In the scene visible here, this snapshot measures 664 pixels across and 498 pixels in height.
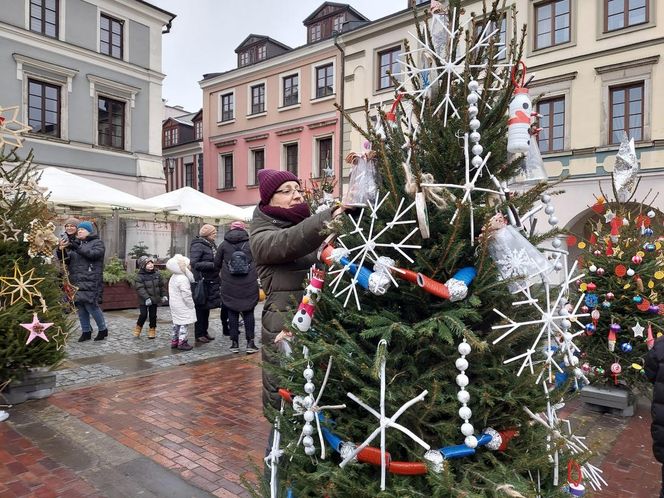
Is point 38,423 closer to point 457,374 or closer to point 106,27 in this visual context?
point 457,374

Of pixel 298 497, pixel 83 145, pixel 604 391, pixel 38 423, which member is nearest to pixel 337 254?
pixel 298 497

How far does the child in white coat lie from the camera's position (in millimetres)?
7195

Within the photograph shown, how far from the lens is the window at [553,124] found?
1527 cm

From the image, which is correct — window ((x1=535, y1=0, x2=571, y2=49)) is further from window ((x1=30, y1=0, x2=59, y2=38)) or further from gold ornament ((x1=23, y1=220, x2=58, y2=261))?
window ((x1=30, y1=0, x2=59, y2=38))

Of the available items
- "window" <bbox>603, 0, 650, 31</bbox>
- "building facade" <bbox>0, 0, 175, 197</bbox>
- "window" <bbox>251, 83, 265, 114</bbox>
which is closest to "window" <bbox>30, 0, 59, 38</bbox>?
"building facade" <bbox>0, 0, 175, 197</bbox>

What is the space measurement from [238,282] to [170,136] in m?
27.3

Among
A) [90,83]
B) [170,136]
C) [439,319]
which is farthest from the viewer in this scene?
[170,136]

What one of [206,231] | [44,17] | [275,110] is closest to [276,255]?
[206,231]

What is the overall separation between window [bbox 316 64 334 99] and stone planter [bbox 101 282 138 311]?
1344cm

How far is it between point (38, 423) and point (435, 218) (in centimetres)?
420

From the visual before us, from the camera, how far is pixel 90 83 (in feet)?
58.7

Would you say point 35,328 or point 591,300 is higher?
point 591,300

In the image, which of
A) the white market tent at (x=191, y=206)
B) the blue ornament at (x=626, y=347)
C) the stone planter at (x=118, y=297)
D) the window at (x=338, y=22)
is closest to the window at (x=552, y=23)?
the window at (x=338, y=22)

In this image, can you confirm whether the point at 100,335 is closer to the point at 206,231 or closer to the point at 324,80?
the point at 206,231
